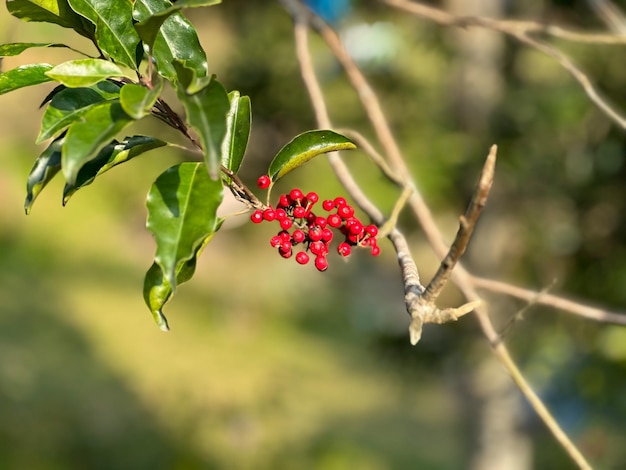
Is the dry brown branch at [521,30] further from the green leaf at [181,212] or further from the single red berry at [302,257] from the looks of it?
the green leaf at [181,212]

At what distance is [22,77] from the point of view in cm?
74

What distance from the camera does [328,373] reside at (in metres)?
5.01

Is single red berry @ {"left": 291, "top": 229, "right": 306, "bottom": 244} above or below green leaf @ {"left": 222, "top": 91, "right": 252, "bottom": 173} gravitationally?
below

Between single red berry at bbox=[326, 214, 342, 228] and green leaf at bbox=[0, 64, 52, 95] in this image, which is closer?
green leaf at bbox=[0, 64, 52, 95]

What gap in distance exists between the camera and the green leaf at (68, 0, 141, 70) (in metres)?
0.77

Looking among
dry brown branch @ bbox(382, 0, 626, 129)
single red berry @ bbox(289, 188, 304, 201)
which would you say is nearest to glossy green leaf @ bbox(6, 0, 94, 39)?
single red berry @ bbox(289, 188, 304, 201)

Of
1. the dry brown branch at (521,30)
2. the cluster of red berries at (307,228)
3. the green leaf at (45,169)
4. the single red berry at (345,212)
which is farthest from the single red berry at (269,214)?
the dry brown branch at (521,30)

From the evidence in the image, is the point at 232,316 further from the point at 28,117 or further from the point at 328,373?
the point at 28,117

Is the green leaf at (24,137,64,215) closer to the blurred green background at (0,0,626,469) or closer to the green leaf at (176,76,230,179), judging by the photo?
the green leaf at (176,76,230,179)

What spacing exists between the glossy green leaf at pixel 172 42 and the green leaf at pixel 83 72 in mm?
58

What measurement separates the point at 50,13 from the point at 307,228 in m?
0.34

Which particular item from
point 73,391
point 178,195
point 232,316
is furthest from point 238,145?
point 232,316

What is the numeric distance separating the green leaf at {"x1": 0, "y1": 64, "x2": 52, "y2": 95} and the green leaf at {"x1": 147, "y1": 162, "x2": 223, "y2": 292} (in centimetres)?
16

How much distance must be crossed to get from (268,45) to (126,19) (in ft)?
6.03
